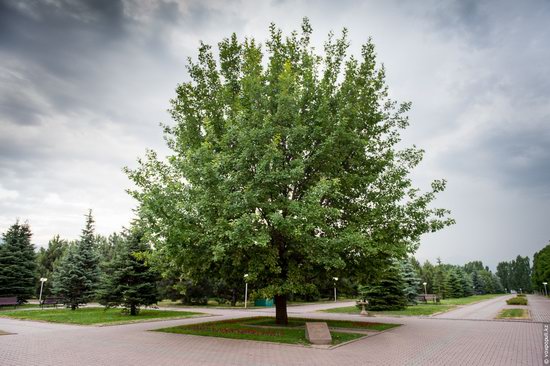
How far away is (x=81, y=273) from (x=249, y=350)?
24.6 m

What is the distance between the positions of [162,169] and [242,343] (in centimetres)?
926

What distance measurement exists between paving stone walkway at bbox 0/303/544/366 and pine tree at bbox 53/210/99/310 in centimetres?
1440

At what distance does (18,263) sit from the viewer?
33.1 metres

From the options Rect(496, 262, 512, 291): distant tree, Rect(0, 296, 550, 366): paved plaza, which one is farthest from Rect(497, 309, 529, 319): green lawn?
Rect(496, 262, 512, 291): distant tree

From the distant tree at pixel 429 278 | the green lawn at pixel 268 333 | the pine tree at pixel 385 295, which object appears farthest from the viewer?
the distant tree at pixel 429 278

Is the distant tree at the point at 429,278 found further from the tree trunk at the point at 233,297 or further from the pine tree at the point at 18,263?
the pine tree at the point at 18,263

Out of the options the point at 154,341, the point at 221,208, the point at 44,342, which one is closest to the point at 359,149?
the point at 221,208

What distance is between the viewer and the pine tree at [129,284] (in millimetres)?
23266

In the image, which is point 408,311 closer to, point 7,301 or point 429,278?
point 7,301

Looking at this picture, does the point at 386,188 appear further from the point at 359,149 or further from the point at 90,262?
the point at 90,262

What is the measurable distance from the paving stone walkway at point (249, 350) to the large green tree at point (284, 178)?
9.91 ft

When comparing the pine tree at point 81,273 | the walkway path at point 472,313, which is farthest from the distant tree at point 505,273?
the pine tree at point 81,273

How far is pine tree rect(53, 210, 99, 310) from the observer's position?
2856 cm

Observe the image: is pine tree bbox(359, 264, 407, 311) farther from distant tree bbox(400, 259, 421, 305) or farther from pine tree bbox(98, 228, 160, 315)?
pine tree bbox(98, 228, 160, 315)
